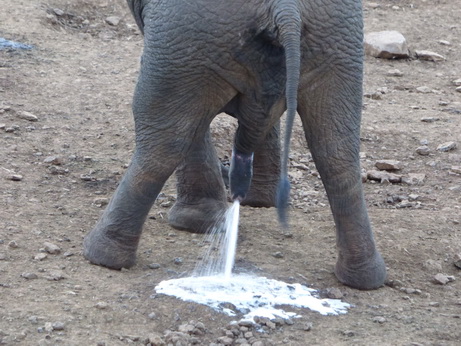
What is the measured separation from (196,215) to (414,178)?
5.86 feet

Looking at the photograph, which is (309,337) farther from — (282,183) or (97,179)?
(97,179)

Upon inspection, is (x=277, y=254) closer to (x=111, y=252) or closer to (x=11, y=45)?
(x=111, y=252)

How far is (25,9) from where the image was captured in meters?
9.62

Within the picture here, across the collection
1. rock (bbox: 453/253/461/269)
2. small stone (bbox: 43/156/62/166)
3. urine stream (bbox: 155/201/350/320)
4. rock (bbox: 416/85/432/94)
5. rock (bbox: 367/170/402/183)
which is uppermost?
rock (bbox: 416/85/432/94)

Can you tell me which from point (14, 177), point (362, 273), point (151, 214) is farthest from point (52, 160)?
point (362, 273)

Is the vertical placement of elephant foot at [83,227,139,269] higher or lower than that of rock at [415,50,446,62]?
lower

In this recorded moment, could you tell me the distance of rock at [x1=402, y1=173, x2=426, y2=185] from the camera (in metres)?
6.74

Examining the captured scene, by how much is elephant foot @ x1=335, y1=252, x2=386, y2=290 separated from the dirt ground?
0.16 feet

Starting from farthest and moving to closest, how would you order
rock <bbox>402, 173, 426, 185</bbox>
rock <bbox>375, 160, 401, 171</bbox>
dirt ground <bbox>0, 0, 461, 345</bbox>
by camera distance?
1. rock <bbox>375, 160, 401, 171</bbox>
2. rock <bbox>402, 173, 426, 185</bbox>
3. dirt ground <bbox>0, 0, 461, 345</bbox>

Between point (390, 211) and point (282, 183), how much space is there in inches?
69.2

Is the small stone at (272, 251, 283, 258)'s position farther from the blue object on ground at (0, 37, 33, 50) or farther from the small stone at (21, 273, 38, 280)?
the blue object on ground at (0, 37, 33, 50)

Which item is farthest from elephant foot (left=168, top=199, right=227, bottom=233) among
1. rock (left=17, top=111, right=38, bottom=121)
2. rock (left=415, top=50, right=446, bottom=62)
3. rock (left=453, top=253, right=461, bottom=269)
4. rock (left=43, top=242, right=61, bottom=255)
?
rock (left=415, top=50, right=446, bottom=62)

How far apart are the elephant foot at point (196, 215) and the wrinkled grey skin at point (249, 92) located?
0.71 m

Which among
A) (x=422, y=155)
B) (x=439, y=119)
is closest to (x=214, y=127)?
(x=422, y=155)
